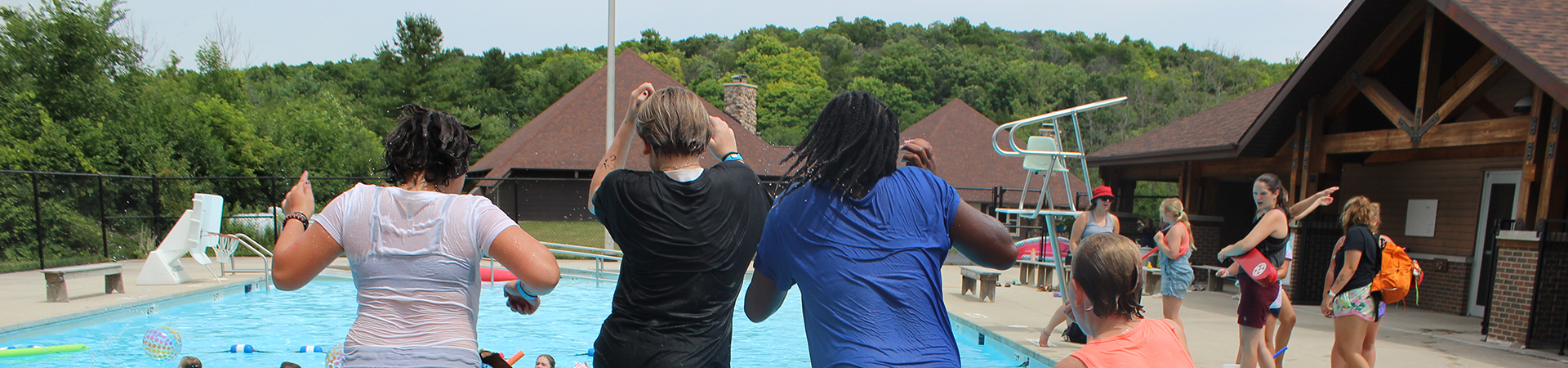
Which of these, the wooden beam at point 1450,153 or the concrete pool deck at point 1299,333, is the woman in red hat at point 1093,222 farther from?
the wooden beam at point 1450,153

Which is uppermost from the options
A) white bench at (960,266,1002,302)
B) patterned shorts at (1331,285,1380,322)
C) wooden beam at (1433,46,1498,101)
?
wooden beam at (1433,46,1498,101)

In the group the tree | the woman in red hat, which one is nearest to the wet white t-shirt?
the woman in red hat

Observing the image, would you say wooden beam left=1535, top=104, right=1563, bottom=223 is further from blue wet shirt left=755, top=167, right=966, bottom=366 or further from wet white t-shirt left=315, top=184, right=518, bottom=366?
wet white t-shirt left=315, top=184, right=518, bottom=366

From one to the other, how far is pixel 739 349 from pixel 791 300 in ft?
12.6

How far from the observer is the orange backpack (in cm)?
481

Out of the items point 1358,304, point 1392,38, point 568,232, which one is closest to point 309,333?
point 1358,304

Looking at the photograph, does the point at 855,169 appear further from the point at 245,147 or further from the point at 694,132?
the point at 245,147

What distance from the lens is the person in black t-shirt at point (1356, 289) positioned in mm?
4820

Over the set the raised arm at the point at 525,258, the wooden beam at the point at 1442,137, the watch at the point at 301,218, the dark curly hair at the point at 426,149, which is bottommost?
the raised arm at the point at 525,258

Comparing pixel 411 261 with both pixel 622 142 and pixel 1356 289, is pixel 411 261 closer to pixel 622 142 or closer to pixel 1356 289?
pixel 622 142

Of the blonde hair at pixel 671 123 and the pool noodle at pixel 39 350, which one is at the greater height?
the blonde hair at pixel 671 123

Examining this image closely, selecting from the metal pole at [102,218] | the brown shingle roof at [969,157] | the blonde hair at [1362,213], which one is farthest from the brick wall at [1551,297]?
the metal pole at [102,218]

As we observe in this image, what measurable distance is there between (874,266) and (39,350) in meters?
8.30

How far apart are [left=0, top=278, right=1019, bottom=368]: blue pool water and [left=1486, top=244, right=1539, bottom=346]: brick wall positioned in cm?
482
